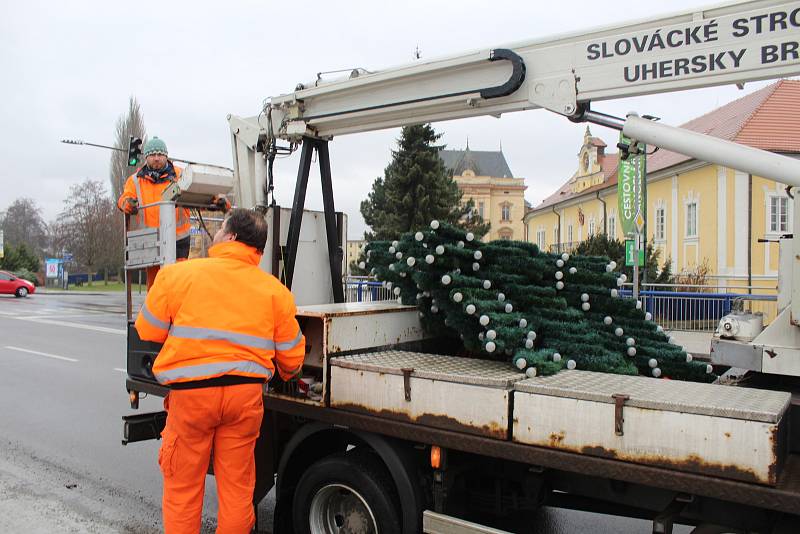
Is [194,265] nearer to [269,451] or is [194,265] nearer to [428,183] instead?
[269,451]

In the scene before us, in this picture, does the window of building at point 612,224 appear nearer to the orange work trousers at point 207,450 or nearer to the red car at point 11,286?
the red car at point 11,286

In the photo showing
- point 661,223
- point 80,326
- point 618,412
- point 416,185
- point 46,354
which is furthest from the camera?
point 661,223

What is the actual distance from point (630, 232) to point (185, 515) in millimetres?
15067

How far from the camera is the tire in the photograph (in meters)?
3.74

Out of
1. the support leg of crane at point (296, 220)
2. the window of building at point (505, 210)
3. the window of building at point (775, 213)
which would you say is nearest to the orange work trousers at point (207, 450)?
the support leg of crane at point (296, 220)

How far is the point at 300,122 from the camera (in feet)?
17.8

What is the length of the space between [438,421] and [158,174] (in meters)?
3.67

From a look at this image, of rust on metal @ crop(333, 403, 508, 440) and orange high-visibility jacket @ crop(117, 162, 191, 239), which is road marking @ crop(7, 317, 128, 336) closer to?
orange high-visibility jacket @ crop(117, 162, 191, 239)

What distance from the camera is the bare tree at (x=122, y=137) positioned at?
58031mm

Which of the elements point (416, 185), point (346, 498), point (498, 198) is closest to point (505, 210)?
point (498, 198)

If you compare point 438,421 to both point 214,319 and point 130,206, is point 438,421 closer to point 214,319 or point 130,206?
point 214,319

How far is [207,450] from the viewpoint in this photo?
355cm

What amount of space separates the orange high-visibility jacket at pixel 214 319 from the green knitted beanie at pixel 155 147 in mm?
2673

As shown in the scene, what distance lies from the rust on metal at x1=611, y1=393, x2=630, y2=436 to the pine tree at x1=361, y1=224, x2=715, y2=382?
2.39 ft
